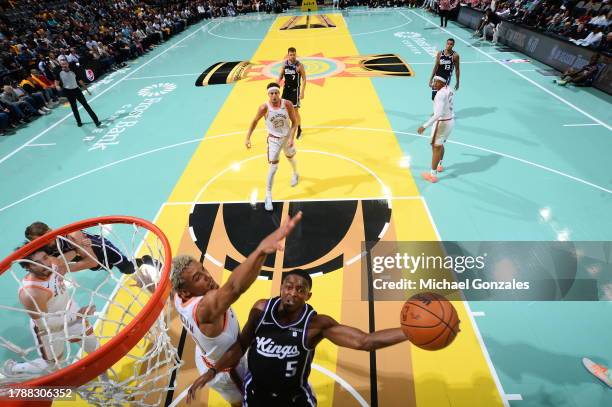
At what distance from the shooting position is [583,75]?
1118 centimetres

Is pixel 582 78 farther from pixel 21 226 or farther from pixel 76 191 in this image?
pixel 21 226

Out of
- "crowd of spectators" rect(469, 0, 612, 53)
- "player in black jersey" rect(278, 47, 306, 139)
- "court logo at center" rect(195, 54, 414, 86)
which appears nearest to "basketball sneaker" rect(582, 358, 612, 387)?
"player in black jersey" rect(278, 47, 306, 139)

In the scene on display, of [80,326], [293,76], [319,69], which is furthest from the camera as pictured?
[319,69]

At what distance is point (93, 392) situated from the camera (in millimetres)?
2812

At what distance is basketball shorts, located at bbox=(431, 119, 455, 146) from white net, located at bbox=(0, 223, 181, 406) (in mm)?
5358

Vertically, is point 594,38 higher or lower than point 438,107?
higher

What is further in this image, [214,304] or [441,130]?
[441,130]

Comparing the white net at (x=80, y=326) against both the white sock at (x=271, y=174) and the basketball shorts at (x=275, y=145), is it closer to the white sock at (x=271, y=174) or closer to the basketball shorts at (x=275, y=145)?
the white sock at (x=271, y=174)

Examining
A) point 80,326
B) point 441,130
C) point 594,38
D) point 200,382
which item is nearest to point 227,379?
point 200,382

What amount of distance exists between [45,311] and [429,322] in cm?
370

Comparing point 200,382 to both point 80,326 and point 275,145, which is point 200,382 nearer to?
point 80,326

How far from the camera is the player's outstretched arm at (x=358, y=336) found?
8.74 ft

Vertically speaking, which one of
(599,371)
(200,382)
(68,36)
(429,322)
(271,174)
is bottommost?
(599,371)

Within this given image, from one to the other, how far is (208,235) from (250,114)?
563cm
